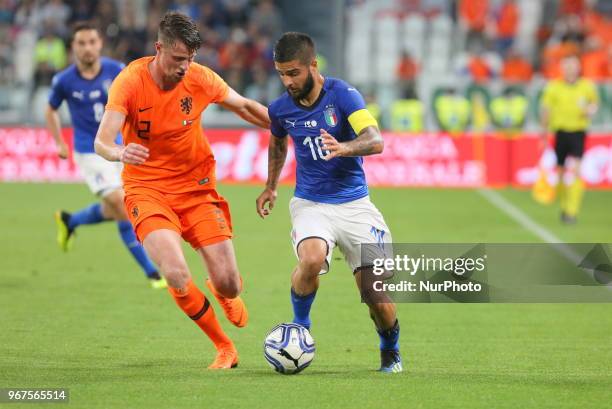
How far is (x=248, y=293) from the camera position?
11.4 m

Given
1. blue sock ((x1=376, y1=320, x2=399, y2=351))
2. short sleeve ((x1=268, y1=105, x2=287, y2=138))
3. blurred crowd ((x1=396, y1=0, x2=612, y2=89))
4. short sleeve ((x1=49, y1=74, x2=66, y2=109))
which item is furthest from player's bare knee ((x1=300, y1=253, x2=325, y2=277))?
blurred crowd ((x1=396, y1=0, x2=612, y2=89))

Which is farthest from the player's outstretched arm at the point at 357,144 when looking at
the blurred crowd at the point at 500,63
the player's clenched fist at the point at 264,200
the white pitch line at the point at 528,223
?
the blurred crowd at the point at 500,63

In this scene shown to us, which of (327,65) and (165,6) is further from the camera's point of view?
(165,6)

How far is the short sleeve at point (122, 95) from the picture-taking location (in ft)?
24.7

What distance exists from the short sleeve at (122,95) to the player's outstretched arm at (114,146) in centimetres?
4

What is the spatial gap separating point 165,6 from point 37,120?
530 centimetres

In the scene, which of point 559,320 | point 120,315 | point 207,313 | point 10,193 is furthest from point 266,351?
point 10,193

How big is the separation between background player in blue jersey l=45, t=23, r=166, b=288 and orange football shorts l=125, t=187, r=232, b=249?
3837mm

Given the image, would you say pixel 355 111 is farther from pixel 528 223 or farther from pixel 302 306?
pixel 528 223

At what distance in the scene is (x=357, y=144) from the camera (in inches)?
280

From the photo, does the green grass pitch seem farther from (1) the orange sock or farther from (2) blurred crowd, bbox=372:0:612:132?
(2) blurred crowd, bbox=372:0:612:132

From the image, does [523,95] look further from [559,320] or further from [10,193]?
[559,320]

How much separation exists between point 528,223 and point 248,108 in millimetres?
9761

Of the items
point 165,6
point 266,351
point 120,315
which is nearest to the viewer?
point 266,351
